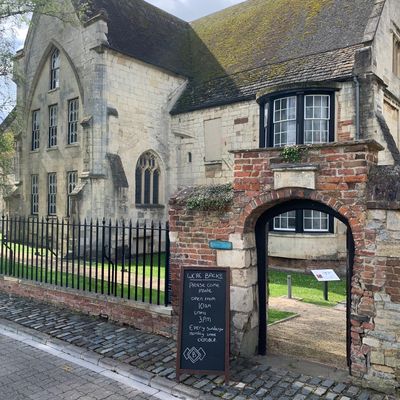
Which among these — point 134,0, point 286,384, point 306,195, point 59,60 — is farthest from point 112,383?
point 134,0

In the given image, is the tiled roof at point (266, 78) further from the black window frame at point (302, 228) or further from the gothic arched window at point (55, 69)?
the gothic arched window at point (55, 69)

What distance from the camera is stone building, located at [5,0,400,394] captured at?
45.2 ft

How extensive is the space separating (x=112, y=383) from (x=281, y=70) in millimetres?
13773

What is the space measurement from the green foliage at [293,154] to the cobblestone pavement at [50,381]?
12.2 feet

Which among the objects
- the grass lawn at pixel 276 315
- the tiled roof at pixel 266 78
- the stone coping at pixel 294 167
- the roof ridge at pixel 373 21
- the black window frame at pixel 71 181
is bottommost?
the grass lawn at pixel 276 315

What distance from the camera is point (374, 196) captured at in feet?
16.5

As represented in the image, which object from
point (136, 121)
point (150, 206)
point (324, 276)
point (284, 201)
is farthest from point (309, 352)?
point (136, 121)

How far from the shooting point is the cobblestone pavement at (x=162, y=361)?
4.95m

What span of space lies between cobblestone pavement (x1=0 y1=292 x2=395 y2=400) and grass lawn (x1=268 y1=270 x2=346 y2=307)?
461cm

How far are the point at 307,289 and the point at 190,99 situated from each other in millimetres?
11457

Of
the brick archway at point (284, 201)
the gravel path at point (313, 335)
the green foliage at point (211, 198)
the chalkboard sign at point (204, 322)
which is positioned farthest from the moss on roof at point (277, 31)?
the chalkboard sign at point (204, 322)

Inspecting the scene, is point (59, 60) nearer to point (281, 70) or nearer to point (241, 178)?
point (281, 70)

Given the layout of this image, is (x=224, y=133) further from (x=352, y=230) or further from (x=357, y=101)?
(x=352, y=230)

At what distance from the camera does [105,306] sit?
25.7 feet
